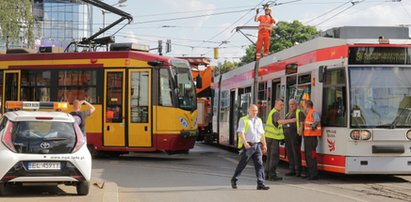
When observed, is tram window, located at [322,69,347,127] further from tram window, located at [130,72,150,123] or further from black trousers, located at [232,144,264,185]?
tram window, located at [130,72,150,123]

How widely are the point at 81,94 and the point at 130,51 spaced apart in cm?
206

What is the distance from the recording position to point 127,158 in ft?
67.1

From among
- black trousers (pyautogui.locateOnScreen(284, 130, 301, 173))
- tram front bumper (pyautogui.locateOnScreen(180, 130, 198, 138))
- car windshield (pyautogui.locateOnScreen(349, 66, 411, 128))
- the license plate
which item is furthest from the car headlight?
tram front bumper (pyautogui.locateOnScreen(180, 130, 198, 138))

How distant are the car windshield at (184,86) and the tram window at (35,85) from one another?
13.3 feet

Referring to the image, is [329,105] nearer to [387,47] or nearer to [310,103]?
[310,103]

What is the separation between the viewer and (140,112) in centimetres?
1878

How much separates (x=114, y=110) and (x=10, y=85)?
3.89 m

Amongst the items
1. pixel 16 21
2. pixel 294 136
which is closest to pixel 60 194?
pixel 294 136

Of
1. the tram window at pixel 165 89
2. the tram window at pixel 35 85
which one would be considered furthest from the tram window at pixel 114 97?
the tram window at pixel 35 85

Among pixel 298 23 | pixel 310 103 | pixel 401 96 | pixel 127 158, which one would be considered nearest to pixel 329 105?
pixel 310 103

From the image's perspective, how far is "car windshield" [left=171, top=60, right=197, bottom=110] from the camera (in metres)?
19.3

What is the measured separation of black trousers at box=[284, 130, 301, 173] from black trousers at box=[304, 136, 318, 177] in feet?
2.11

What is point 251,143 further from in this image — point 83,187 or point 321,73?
point 83,187

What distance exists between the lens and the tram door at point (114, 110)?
18.8 metres
